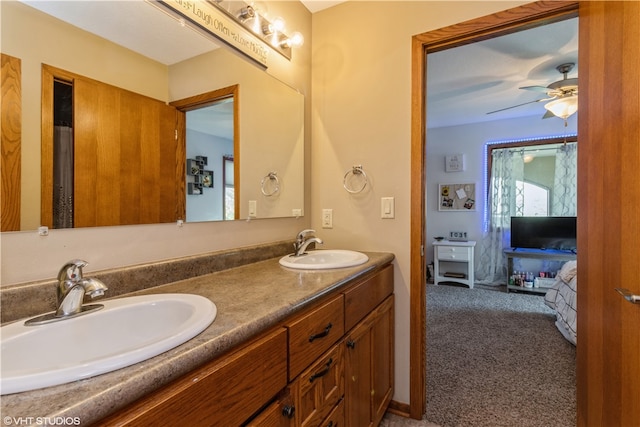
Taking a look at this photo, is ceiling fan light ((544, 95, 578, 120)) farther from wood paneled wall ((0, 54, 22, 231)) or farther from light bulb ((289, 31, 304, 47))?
wood paneled wall ((0, 54, 22, 231))

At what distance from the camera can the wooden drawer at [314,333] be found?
825 millimetres

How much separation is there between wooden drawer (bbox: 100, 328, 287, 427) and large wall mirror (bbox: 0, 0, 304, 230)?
63cm

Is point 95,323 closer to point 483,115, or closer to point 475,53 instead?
point 475,53

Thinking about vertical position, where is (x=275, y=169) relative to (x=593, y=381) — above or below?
above

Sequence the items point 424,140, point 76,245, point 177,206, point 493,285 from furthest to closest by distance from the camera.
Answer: point 493,285 → point 424,140 → point 177,206 → point 76,245

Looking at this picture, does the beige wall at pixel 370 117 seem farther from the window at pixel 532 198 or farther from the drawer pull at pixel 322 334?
the window at pixel 532 198

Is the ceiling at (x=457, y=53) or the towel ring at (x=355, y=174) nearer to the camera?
the ceiling at (x=457, y=53)

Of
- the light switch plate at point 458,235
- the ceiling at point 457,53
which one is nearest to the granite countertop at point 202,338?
the ceiling at point 457,53

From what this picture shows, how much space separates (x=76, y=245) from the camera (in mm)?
857

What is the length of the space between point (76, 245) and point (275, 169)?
1.03 m

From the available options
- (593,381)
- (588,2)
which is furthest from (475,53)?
(593,381)

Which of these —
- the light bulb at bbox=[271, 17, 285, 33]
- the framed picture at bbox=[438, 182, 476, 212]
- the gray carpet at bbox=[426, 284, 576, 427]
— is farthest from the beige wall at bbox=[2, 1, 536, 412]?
the framed picture at bbox=[438, 182, 476, 212]

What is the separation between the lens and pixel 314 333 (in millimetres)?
922

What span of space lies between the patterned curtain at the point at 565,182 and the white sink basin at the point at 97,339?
16.1ft
